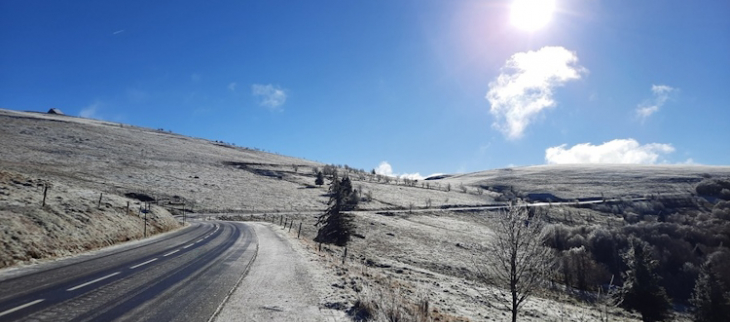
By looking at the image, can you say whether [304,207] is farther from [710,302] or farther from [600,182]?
[600,182]

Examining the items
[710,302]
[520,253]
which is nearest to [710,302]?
[710,302]

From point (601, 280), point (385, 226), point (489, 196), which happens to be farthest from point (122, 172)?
point (489, 196)

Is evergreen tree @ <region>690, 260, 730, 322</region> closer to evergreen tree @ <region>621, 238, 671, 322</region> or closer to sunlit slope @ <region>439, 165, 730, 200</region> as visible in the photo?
evergreen tree @ <region>621, 238, 671, 322</region>

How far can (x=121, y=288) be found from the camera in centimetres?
1155

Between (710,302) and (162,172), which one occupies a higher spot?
(162,172)

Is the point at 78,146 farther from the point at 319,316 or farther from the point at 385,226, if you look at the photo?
the point at 319,316

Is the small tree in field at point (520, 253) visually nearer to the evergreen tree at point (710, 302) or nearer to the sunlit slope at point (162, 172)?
the evergreen tree at point (710, 302)

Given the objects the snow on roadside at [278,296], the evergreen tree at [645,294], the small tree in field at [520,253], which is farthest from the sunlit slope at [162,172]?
the small tree in field at [520,253]

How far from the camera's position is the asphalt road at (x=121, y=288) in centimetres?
908

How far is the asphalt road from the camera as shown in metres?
9.08

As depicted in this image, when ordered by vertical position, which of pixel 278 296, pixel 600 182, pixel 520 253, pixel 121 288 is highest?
pixel 600 182

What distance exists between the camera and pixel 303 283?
14.7 m

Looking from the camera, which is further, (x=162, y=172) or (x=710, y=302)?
(x=162, y=172)

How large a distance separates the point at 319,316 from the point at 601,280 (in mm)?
52167
